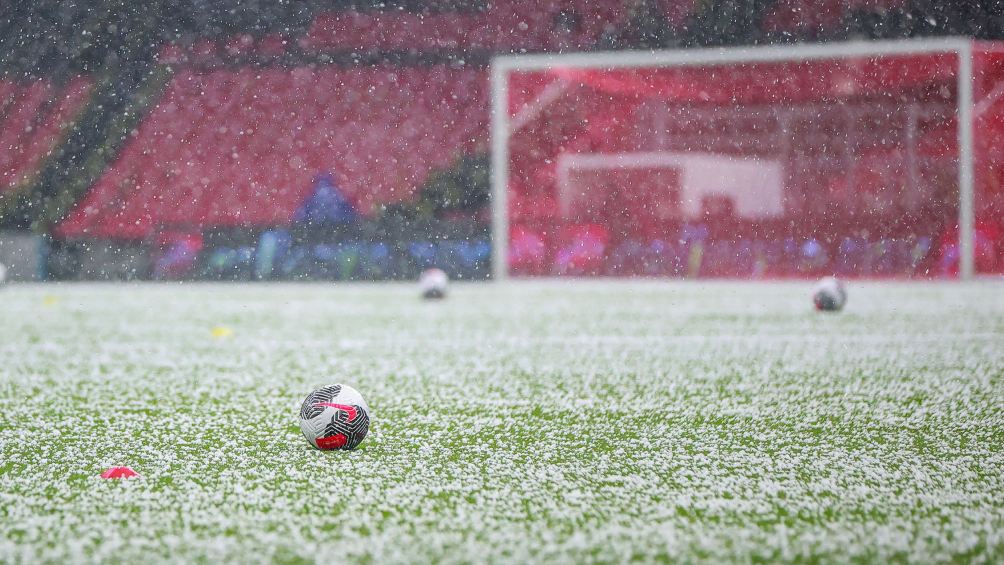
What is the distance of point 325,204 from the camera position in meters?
11.0

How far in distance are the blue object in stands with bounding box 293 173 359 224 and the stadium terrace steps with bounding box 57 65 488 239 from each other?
0.08 m

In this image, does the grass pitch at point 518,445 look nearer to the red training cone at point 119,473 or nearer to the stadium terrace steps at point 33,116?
the red training cone at point 119,473

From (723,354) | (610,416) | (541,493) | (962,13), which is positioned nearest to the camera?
(541,493)

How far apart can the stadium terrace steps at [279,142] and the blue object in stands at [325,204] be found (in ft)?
0.27

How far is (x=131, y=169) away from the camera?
1137cm

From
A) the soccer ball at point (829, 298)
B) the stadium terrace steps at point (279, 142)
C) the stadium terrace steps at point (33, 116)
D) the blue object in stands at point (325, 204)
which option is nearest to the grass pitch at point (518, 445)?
the soccer ball at point (829, 298)

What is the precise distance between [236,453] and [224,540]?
0.65m

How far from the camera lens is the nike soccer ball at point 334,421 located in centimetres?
207

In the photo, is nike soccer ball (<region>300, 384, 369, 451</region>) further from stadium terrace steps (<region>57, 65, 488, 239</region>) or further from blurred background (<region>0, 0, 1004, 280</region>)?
stadium terrace steps (<region>57, 65, 488, 239</region>)

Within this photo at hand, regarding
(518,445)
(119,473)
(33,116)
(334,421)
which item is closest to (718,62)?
(33,116)

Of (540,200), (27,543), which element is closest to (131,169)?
(540,200)

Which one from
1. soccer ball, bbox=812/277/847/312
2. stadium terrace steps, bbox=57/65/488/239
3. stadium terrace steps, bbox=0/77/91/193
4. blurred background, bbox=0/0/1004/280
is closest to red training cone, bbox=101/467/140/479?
soccer ball, bbox=812/277/847/312

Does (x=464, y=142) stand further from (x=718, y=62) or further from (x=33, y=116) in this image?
(x=33, y=116)

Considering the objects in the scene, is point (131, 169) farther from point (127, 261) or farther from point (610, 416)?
point (610, 416)
